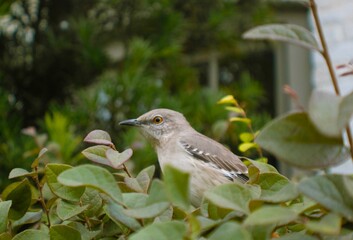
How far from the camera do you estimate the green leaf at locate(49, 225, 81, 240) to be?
3.90ft

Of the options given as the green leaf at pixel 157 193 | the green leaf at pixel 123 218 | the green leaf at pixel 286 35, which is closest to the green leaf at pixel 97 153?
the green leaf at pixel 123 218

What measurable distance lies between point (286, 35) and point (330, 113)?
20 centimetres

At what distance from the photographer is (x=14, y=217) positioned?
136 centimetres

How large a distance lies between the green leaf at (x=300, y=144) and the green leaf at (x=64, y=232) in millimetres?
438

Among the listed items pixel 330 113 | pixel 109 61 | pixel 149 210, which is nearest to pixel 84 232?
pixel 149 210

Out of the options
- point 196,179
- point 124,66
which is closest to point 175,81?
point 124,66

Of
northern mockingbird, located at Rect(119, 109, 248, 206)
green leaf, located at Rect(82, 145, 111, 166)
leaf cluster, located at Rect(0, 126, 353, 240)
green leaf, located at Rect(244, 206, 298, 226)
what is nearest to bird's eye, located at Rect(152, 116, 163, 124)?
northern mockingbird, located at Rect(119, 109, 248, 206)

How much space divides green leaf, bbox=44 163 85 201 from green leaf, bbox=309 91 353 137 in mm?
560

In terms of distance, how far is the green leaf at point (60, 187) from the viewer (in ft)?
4.21

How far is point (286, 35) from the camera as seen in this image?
41.3 inches

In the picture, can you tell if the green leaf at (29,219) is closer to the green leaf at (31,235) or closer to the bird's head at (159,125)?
the green leaf at (31,235)

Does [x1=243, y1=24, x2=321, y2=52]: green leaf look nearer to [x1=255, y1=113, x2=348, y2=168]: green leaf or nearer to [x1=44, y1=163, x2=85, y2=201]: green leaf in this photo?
[x1=255, y1=113, x2=348, y2=168]: green leaf

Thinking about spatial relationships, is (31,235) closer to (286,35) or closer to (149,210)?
(149,210)

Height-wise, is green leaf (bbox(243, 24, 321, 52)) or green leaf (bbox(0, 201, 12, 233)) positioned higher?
green leaf (bbox(243, 24, 321, 52))
